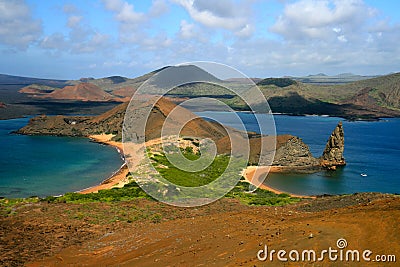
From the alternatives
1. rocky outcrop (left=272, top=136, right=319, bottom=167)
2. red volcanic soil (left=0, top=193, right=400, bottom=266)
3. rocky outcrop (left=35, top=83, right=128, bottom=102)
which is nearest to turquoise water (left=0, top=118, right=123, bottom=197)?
red volcanic soil (left=0, top=193, right=400, bottom=266)

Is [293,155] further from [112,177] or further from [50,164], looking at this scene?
[50,164]

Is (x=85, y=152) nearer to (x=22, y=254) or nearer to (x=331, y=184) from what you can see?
(x=331, y=184)

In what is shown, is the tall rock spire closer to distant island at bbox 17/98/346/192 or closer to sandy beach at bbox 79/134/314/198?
distant island at bbox 17/98/346/192

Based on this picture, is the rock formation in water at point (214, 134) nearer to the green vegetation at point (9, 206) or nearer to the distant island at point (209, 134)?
the distant island at point (209, 134)

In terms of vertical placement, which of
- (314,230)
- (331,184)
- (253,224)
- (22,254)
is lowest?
(331,184)

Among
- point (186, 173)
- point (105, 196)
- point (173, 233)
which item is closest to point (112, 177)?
point (186, 173)

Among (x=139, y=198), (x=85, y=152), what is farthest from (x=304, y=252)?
(x=85, y=152)

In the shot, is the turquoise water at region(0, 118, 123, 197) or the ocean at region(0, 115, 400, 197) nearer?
the turquoise water at region(0, 118, 123, 197)
